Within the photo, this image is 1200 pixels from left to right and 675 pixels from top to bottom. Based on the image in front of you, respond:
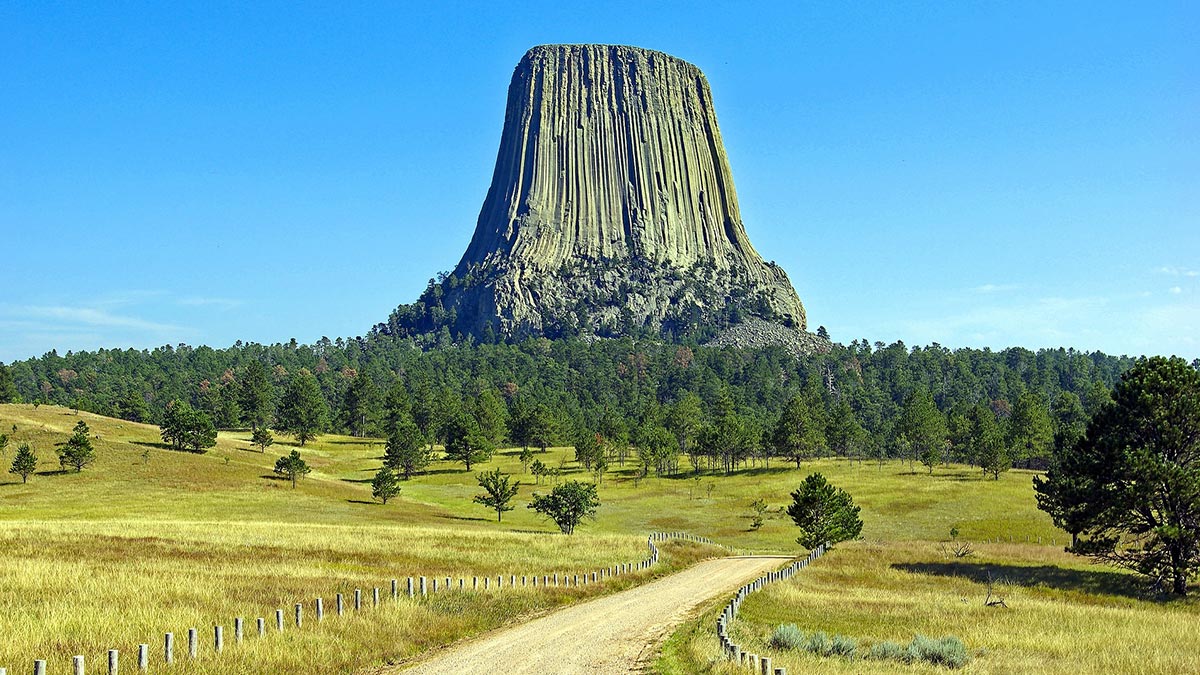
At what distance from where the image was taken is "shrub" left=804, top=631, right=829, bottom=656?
25516 millimetres

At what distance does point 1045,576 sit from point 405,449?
283ft

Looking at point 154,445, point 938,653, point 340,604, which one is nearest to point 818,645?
point 938,653

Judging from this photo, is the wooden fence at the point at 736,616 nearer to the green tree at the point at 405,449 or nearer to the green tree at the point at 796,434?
the green tree at the point at 405,449

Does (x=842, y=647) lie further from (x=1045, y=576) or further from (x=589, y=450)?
(x=589, y=450)

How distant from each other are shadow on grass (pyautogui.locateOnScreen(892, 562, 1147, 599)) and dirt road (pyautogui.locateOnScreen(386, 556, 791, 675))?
769 inches

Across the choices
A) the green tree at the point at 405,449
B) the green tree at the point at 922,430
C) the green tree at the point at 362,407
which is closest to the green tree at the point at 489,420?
the green tree at the point at 362,407

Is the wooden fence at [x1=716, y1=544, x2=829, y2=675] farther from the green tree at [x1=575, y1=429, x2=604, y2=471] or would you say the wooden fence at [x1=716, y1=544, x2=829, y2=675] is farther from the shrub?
the green tree at [x1=575, y1=429, x2=604, y2=471]

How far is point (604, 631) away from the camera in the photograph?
27.8m

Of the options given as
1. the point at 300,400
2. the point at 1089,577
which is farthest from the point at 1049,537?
the point at 300,400

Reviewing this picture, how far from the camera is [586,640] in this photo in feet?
85.2

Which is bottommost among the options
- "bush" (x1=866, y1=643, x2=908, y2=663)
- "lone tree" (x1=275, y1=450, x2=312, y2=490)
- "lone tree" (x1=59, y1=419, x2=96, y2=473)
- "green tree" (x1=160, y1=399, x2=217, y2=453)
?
"bush" (x1=866, y1=643, x2=908, y2=663)

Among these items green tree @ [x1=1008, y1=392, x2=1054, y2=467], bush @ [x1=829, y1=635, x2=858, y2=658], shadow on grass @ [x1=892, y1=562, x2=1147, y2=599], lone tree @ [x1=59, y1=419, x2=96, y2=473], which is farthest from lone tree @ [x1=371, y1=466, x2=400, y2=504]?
green tree @ [x1=1008, y1=392, x2=1054, y2=467]

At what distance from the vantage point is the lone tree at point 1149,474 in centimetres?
4669

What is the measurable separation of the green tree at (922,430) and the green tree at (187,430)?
9422 centimetres
